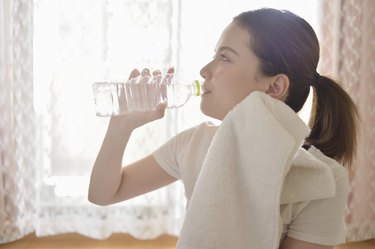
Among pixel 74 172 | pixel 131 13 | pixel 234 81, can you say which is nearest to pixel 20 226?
pixel 74 172

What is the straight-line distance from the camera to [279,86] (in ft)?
3.65

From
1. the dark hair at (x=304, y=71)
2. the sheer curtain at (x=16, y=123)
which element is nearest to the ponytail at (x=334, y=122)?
the dark hair at (x=304, y=71)

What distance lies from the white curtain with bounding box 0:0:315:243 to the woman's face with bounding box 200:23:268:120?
0.95m

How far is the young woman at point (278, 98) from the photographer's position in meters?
1.01

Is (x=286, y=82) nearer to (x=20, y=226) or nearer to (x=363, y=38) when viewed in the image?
(x=363, y=38)

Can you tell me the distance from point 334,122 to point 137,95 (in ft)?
1.74

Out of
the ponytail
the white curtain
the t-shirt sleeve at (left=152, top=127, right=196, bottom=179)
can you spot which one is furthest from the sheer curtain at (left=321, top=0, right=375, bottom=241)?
the t-shirt sleeve at (left=152, top=127, right=196, bottom=179)

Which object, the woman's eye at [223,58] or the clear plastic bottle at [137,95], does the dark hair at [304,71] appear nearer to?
the woman's eye at [223,58]

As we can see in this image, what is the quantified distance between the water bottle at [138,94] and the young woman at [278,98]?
52 millimetres

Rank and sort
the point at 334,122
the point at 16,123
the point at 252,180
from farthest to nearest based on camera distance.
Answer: the point at 16,123 → the point at 334,122 → the point at 252,180

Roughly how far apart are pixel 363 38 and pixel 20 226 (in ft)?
6.32

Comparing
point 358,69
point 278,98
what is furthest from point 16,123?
point 358,69

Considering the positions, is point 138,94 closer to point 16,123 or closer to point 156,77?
point 156,77

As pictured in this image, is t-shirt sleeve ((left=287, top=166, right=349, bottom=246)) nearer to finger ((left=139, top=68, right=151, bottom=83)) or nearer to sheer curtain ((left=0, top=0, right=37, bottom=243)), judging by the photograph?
finger ((left=139, top=68, right=151, bottom=83))
